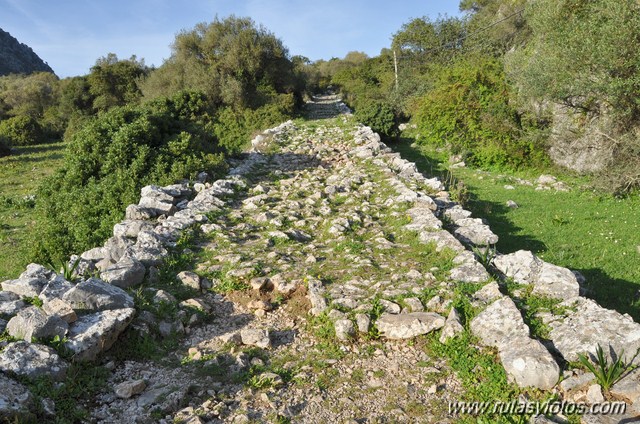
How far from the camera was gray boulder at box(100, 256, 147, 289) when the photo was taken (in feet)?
19.6

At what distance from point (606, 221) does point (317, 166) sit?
7723mm

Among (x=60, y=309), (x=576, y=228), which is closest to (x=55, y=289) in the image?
(x=60, y=309)

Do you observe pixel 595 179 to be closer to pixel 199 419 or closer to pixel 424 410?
pixel 424 410

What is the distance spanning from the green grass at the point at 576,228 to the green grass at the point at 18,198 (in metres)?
9.92

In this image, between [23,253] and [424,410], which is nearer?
[424,410]

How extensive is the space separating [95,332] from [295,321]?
218 cm

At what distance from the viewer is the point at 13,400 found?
3.46 m

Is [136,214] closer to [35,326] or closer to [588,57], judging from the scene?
[35,326]

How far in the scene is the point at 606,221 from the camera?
33.4ft

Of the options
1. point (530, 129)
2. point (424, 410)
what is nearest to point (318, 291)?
point (424, 410)

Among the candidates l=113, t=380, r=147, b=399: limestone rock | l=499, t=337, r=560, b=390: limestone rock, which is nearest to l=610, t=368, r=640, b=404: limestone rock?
l=499, t=337, r=560, b=390: limestone rock

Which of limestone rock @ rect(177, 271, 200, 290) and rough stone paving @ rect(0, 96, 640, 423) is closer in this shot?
rough stone paving @ rect(0, 96, 640, 423)

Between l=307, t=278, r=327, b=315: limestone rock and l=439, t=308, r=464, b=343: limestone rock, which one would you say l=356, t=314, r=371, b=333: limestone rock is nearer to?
l=307, t=278, r=327, b=315: limestone rock

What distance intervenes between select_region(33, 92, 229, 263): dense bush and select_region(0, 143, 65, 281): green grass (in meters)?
0.59
